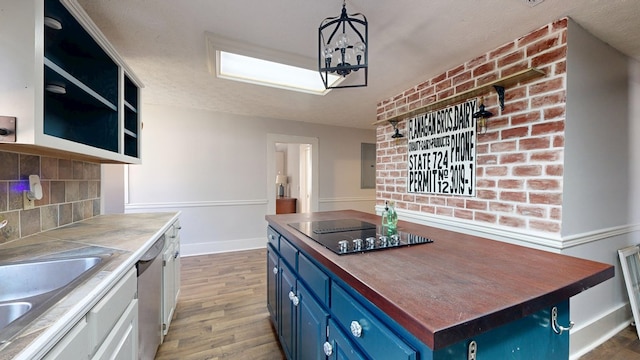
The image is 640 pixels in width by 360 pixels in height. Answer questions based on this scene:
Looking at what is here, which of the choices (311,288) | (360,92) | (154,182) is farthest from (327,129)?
(311,288)

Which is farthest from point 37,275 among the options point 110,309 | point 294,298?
point 294,298

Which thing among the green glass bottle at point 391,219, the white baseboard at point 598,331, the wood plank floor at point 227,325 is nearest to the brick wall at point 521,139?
the white baseboard at point 598,331

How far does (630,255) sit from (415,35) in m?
2.42

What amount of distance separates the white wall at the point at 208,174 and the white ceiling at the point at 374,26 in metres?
1.36

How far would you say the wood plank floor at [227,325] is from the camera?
5.67ft

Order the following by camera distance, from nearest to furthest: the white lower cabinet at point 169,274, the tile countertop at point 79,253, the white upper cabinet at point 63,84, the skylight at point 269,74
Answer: the tile countertop at point 79,253
the white upper cabinet at point 63,84
the white lower cabinet at point 169,274
the skylight at point 269,74

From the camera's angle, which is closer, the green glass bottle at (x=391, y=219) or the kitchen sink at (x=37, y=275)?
the kitchen sink at (x=37, y=275)

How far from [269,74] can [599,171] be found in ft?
9.13

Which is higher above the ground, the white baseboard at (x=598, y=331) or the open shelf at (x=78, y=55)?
the open shelf at (x=78, y=55)

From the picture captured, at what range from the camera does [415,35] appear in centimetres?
170

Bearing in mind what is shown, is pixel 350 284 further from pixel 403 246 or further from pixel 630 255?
pixel 630 255

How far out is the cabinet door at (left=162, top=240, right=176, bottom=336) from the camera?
1.75 m

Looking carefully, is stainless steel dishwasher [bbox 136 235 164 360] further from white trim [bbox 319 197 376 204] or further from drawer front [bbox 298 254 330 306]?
white trim [bbox 319 197 376 204]

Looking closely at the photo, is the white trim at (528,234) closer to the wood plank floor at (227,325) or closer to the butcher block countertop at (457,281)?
the butcher block countertop at (457,281)
